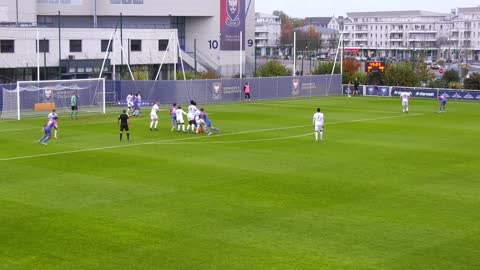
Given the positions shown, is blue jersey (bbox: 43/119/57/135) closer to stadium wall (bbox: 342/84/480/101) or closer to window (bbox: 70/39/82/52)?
stadium wall (bbox: 342/84/480/101)

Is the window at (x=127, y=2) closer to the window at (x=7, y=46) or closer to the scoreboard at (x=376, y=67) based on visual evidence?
the window at (x=7, y=46)

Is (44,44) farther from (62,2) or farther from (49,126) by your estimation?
(49,126)

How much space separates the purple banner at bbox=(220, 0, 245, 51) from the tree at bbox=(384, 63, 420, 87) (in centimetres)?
3036

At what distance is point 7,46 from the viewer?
77.8 m

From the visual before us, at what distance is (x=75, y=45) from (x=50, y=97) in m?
29.4

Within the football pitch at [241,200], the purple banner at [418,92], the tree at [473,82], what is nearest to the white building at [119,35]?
the purple banner at [418,92]

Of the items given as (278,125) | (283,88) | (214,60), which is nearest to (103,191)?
(278,125)

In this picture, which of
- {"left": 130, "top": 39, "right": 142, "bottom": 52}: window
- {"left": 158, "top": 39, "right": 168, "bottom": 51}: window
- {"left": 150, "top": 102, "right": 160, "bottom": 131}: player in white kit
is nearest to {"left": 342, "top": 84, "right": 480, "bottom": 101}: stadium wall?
{"left": 158, "top": 39, "right": 168, "bottom": 51}: window

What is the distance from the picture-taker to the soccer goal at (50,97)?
53.2m

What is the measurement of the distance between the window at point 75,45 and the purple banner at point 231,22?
2515cm

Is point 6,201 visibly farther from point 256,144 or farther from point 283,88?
point 283,88

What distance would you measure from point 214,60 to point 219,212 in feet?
277

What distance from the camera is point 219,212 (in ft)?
71.7

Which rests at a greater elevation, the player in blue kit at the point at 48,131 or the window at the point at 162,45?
the window at the point at 162,45
